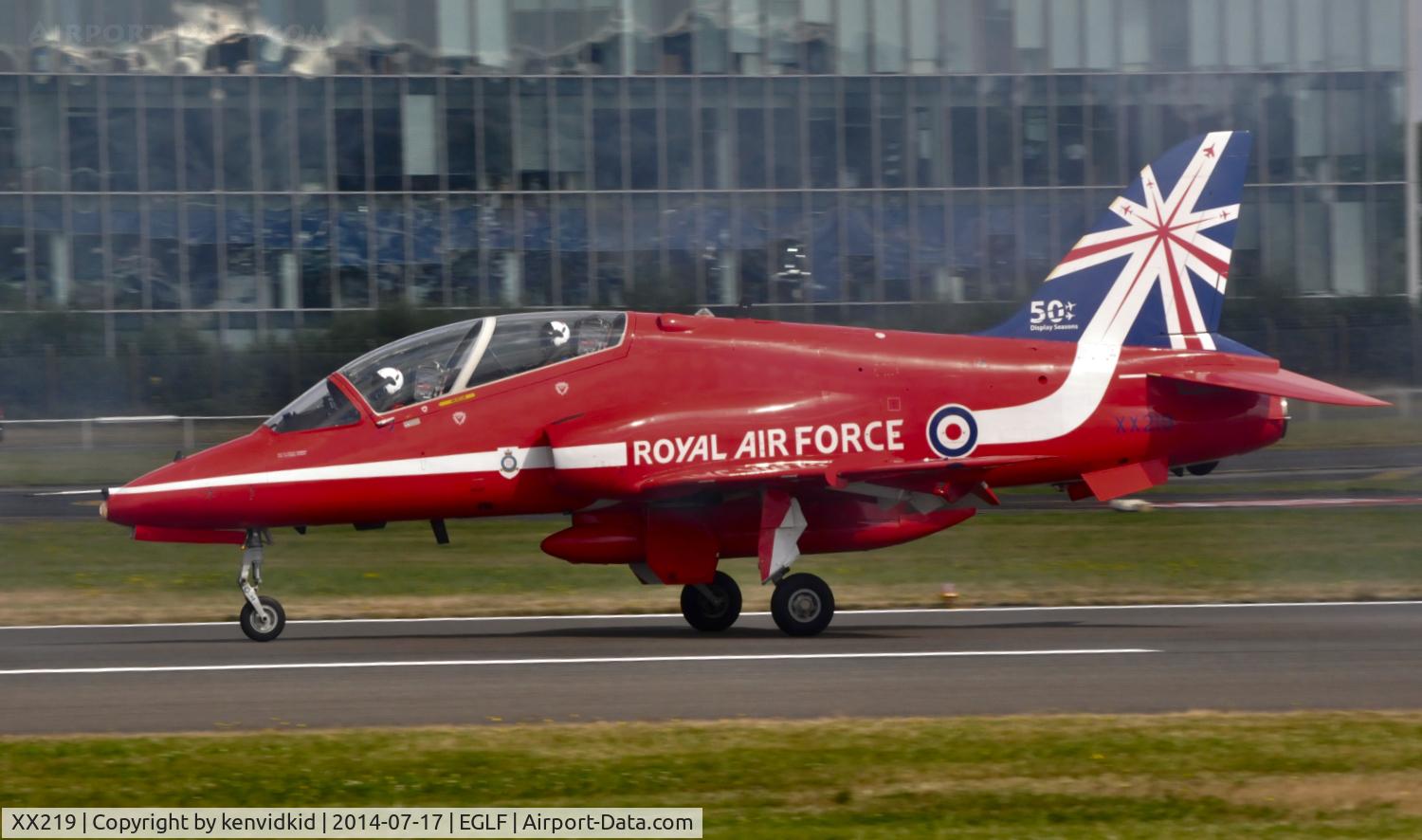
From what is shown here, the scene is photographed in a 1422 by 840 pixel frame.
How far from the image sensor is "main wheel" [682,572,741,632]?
15.1 m

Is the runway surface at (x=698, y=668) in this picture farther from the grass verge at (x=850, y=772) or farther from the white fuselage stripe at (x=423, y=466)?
the white fuselage stripe at (x=423, y=466)

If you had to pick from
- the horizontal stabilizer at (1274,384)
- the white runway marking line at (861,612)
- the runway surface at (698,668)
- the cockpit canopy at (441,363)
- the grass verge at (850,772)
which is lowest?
the white runway marking line at (861,612)

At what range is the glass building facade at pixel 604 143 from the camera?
105ft

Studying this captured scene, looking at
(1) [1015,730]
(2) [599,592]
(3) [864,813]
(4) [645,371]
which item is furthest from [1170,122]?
(3) [864,813]

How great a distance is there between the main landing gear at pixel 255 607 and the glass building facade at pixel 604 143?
701 inches

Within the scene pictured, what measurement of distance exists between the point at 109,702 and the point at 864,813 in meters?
5.85

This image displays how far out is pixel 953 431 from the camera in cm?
1485

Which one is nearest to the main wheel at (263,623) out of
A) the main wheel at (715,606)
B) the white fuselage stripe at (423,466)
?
the white fuselage stripe at (423,466)

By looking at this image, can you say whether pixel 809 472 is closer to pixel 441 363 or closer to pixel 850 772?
pixel 441 363

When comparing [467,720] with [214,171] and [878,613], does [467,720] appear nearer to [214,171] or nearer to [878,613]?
[878,613]

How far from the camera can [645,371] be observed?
48.2ft

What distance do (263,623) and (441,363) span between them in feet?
8.78
